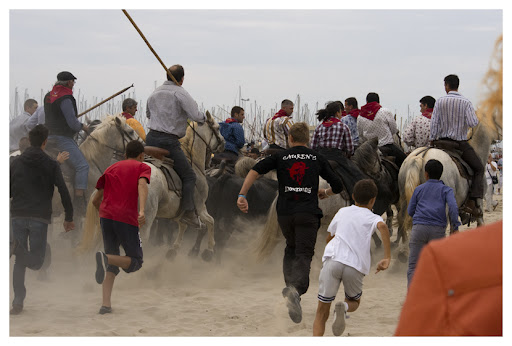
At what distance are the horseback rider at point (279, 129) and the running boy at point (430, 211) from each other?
381cm

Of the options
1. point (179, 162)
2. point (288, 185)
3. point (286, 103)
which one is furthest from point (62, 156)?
point (288, 185)

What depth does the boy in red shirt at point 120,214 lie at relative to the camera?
6977 mm

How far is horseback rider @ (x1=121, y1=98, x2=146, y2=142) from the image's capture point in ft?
35.2

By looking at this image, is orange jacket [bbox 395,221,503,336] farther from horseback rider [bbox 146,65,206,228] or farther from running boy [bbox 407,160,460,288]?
horseback rider [bbox 146,65,206,228]

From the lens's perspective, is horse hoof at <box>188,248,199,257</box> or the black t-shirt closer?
the black t-shirt

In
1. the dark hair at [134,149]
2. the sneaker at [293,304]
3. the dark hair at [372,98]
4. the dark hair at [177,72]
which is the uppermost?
the dark hair at [177,72]

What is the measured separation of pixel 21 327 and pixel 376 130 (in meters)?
6.64

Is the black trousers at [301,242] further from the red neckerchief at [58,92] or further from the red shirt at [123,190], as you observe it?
the red neckerchief at [58,92]

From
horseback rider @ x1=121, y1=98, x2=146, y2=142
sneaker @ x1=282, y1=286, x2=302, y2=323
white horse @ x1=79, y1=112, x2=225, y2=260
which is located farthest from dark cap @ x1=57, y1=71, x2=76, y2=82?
sneaker @ x1=282, y1=286, x2=302, y2=323

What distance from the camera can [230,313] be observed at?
285 inches

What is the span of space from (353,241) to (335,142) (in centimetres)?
426

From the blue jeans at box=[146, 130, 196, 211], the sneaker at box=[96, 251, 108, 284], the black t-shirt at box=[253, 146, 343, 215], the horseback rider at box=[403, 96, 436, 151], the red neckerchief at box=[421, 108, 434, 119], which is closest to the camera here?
the black t-shirt at box=[253, 146, 343, 215]

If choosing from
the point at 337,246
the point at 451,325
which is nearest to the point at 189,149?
the point at 337,246

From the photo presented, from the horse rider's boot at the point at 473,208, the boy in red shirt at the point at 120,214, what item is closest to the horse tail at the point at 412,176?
the horse rider's boot at the point at 473,208
